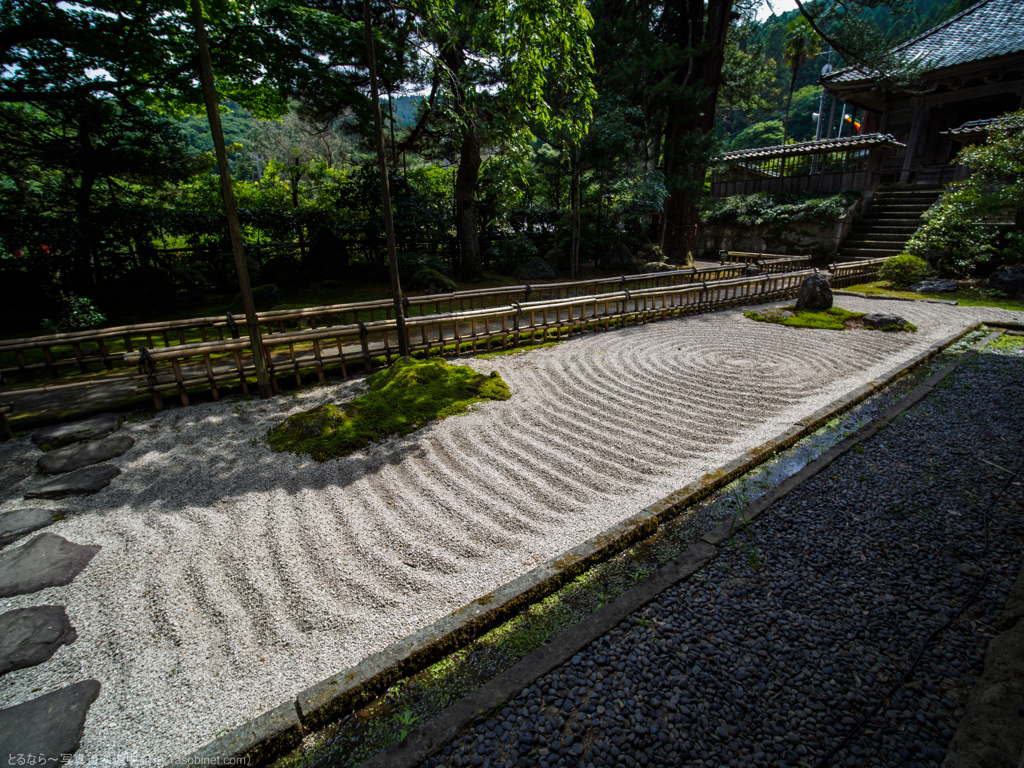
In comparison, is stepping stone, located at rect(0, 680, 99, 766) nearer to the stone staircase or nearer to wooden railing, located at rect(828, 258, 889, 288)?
wooden railing, located at rect(828, 258, 889, 288)

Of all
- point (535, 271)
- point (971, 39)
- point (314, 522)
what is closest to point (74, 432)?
point (314, 522)

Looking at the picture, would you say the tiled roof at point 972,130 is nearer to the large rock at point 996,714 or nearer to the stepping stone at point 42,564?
the large rock at point 996,714

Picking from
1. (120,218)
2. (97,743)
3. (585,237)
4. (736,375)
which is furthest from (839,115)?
(97,743)

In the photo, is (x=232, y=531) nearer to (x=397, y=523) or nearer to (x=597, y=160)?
(x=397, y=523)

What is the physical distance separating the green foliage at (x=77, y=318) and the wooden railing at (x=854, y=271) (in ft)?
58.7

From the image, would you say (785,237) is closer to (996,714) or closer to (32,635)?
(996,714)

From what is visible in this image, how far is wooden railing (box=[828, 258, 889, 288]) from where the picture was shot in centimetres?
1332

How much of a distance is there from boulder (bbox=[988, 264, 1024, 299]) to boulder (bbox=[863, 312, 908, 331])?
5.78 metres

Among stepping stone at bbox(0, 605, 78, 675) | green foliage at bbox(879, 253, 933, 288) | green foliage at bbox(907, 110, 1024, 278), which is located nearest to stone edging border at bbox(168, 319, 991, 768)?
stepping stone at bbox(0, 605, 78, 675)

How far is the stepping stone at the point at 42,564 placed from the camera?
9.48 feet

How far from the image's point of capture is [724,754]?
1.87 metres

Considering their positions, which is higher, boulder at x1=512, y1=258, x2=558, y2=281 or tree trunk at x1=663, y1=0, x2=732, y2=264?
tree trunk at x1=663, y1=0, x2=732, y2=264

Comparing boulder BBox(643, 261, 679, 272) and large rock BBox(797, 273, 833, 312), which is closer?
large rock BBox(797, 273, 833, 312)

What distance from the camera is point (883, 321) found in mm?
8766
